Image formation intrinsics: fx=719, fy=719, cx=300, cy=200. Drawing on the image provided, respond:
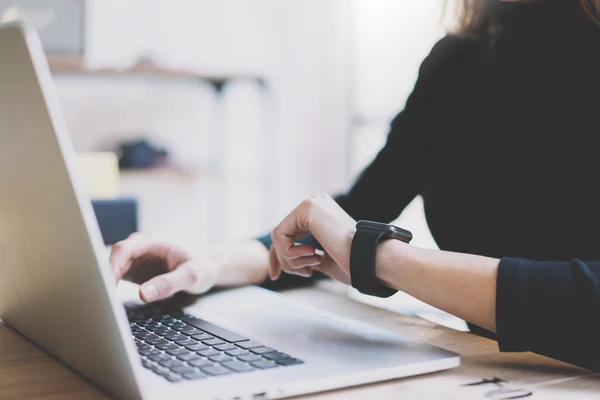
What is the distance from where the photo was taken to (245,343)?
25.9 inches

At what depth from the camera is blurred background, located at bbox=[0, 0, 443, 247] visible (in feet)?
11.8

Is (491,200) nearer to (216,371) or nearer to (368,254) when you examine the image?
(368,254)

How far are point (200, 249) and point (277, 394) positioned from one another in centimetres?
47

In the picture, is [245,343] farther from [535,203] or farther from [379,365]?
[535,203]

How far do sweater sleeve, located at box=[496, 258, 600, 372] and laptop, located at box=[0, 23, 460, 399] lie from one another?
0.07 metres

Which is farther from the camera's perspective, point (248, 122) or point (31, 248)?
point (248, 122)

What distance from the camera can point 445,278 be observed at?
2.36 ft

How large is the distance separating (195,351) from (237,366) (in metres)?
0.06

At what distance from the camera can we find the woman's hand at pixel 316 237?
0.82 m

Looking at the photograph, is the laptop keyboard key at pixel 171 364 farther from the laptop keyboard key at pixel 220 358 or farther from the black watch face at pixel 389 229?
the black watch face at pixel 389 229

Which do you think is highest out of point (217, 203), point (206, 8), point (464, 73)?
point (206, 8)

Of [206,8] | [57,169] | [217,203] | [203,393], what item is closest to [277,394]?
[203,393]

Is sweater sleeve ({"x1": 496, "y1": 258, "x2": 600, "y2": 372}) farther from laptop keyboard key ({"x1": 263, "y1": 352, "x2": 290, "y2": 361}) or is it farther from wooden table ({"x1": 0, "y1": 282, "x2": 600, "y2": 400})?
laptop keyboard key ({"x1": 263, "y1": 352, "x2": 290, "y2": 361})

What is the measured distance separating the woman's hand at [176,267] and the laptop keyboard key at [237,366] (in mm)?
261
